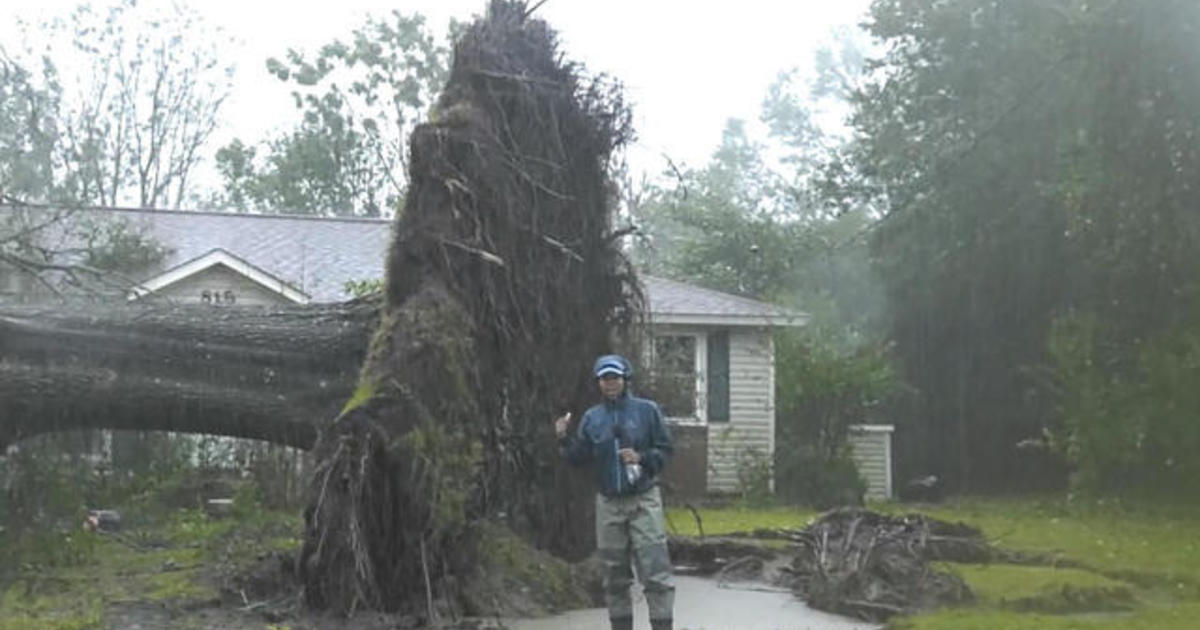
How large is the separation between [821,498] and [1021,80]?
28.3ft

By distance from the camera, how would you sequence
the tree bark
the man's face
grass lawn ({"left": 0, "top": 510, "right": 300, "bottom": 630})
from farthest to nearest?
the tree bark, grass lawn ({"left": 0, "top": 510, "right": 300, "bottom": 630}), the man's face

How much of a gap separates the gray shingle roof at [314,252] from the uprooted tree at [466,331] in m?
8.88

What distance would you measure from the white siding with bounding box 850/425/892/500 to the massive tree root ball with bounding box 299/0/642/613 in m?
12.1

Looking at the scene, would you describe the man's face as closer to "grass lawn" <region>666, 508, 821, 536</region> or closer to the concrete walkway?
the concrete walkway

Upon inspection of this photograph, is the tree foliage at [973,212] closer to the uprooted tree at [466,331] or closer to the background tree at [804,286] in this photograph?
the background tree at [804,286]

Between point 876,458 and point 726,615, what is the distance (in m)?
14.5

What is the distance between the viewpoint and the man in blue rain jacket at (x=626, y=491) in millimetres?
8227

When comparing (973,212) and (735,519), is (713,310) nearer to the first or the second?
(735,519)

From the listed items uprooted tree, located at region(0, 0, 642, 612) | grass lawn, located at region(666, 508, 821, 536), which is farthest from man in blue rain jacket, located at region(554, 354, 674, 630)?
grass lawn, located at region(666, 508, 821, 536)

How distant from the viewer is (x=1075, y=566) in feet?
43.0

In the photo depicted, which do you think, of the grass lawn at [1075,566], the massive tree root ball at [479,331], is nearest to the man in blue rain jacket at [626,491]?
the massive tree root ball at [479,331]

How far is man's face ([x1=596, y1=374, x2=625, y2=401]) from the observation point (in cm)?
835

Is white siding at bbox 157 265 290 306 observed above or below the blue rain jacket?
above

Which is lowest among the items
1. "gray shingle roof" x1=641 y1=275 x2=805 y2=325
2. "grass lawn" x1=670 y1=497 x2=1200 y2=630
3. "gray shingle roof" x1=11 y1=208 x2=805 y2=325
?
"grass lawn" x1=670 y1=497 x2=1200 y2=630
